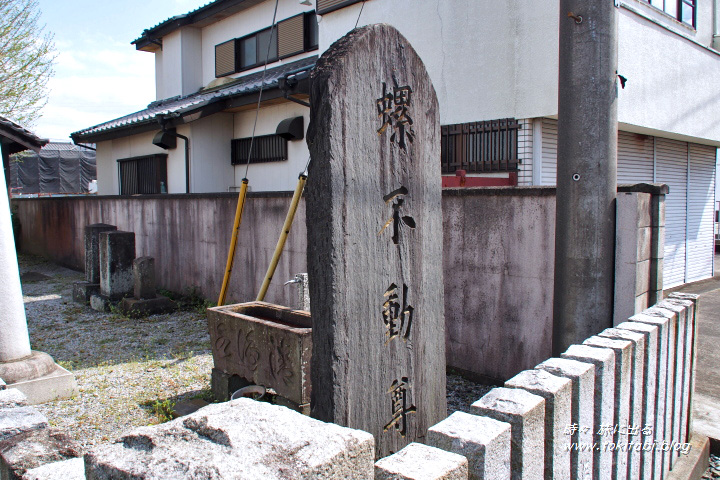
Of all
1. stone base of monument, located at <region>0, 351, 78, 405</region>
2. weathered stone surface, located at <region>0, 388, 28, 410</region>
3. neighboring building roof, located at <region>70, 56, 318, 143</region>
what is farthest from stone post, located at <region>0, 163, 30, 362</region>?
neighboring building roof, located at <region>70, 56, 318, 143</region>

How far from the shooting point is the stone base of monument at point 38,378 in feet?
18.6

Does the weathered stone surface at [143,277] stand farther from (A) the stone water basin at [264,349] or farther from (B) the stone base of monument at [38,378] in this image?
(A) the stone water basin at [264,349]

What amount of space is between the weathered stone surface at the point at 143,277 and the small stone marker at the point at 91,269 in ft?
4.86

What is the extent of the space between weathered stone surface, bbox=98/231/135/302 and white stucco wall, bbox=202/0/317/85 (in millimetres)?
6938

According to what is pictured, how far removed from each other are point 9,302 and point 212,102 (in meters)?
8.32

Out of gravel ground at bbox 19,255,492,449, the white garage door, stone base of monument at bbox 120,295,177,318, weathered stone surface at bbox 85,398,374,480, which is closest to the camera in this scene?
weathered stone surface at bbox 85,398,374,480

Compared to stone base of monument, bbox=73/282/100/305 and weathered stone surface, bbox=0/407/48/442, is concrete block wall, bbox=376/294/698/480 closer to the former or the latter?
weathered stone surface, bbox=0/407/48/442

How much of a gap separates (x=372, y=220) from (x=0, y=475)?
2.31m

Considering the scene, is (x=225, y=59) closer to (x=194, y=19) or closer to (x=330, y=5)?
(x=194, y=19)

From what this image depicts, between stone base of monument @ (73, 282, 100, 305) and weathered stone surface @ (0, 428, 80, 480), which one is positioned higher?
weathered stone surface @ (0, 428, 80, 480)

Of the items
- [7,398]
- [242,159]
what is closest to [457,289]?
[7,398]

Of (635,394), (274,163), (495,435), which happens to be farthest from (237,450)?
(274,163)

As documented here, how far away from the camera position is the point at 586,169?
455 cm

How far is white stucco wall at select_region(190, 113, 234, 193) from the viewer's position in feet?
44.8
